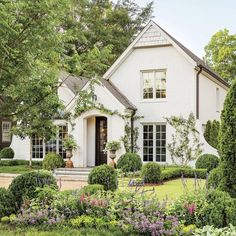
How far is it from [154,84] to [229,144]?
50.5 feet

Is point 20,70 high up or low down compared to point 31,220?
up

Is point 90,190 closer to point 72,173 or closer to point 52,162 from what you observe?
point 72,173

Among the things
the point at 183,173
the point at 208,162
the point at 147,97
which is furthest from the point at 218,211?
the point at 147,97

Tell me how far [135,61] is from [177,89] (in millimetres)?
2995

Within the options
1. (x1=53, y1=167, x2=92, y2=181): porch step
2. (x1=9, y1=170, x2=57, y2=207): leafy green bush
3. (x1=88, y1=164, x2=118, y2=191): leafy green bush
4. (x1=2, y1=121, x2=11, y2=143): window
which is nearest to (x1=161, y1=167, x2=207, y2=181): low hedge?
(x1=53, y1=167, x2=92, y2=181): porch step

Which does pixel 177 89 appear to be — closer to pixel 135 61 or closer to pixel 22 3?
pixel 135 61

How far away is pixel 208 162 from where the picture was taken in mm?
19859

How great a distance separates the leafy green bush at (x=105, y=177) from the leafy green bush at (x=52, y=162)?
10270mm

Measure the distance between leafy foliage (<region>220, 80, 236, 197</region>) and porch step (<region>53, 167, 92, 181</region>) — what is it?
1189 cm

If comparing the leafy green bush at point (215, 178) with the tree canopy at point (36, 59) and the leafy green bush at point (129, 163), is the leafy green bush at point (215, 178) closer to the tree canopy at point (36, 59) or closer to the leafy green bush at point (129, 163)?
the tree canopy at point (36, 59)

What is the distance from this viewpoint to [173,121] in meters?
23.1

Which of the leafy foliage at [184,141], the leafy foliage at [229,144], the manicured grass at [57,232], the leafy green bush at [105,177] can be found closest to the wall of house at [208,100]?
the leafy foliage at [184,141]

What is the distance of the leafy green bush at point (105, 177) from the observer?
1194 centimetres

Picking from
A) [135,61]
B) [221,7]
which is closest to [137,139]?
[135,61]
